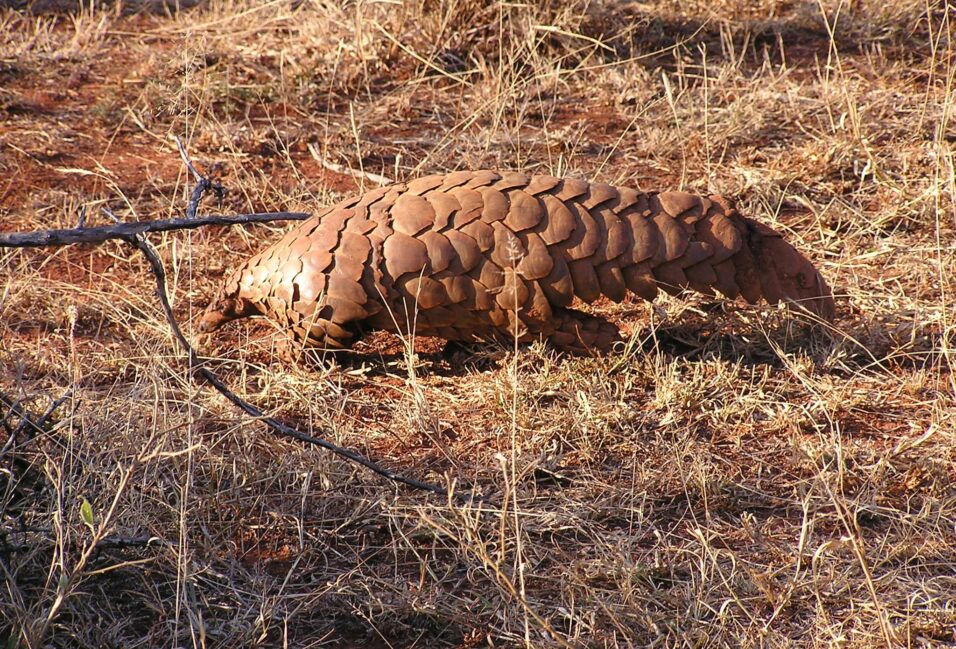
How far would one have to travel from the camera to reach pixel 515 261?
300cm

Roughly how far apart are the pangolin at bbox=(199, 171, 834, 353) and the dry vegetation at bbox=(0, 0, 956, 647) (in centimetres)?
15

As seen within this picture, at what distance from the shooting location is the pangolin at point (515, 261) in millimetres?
3006

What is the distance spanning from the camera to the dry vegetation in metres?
2.24

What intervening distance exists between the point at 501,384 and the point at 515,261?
35 cm

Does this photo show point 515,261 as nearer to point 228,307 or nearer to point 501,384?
point 501,384

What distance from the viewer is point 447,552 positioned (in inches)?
96.5

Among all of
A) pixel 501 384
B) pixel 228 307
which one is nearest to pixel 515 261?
pixel 501 384

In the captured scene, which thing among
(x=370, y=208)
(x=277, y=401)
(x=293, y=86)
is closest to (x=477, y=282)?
(x=370, y=208)

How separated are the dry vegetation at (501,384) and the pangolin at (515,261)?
0.15m

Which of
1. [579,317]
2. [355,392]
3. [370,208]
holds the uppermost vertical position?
[370,208]

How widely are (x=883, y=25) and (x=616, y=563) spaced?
4.17 m

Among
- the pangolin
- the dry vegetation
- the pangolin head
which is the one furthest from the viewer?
the pangolin head

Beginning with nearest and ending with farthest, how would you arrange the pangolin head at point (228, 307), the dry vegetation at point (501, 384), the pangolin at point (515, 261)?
the dry vegetation at point (501, 384) < the pangolin at point (515, 261) < the pangolin head at point (228, 307)

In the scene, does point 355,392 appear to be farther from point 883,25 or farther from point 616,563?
point 883,25
